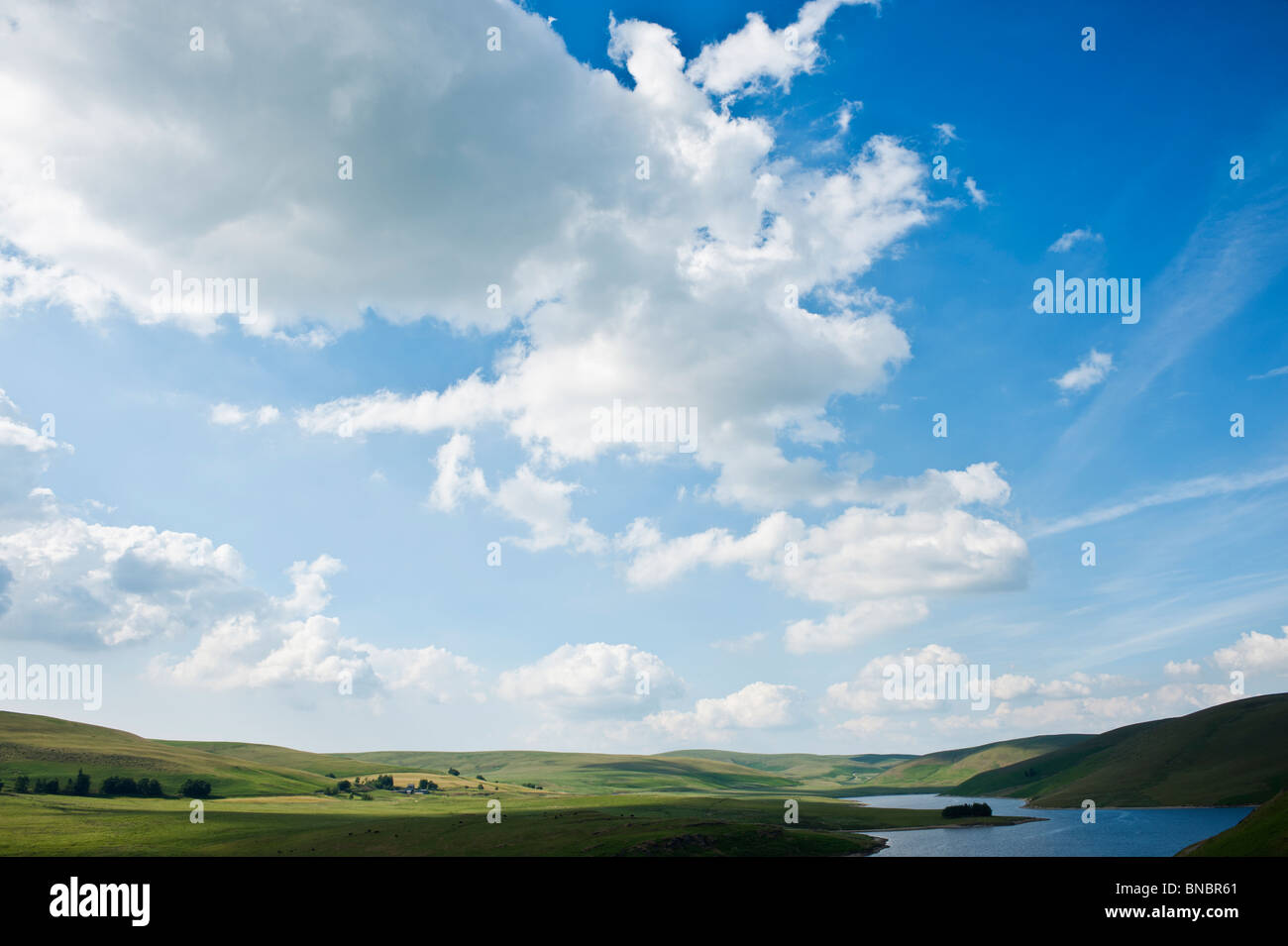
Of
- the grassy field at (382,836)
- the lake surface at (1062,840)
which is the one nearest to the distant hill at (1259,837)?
the lake surface at (1062,840)

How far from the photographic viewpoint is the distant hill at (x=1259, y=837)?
72000 millimetres

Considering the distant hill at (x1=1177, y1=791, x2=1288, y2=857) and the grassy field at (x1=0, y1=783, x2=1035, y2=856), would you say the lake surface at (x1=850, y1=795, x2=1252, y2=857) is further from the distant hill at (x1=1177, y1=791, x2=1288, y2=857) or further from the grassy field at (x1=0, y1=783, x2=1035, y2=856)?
Answer: the distant hill at (x1=1177, y1=791, x2=1288, y2=857)

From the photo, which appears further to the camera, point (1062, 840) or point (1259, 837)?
point (1062, 840)

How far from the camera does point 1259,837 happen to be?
249ft

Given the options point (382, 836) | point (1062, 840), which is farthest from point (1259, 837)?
point (382, 836)

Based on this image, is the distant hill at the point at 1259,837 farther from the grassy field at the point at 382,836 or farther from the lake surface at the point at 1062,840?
the grassy field at the point at 382,836

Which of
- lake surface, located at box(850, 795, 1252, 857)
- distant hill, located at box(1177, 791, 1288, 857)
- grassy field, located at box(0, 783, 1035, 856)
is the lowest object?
lake surface, located at box(850, 795, 1252, 857)

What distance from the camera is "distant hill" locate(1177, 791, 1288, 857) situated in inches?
2835

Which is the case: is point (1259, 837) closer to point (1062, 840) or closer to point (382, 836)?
point (1062, 840)

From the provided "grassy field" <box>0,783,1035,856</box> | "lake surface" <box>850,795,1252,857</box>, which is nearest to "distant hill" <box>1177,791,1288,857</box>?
"lake surface" <box>850,795,1252,857</box>
